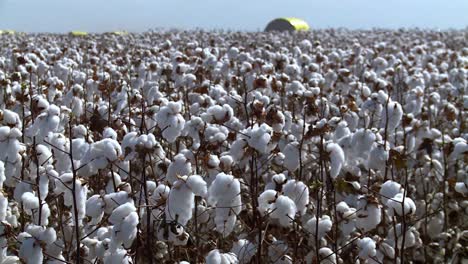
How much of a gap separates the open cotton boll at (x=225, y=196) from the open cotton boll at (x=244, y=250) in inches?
8.2

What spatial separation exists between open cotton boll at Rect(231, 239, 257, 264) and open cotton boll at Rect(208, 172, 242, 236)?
0.21m

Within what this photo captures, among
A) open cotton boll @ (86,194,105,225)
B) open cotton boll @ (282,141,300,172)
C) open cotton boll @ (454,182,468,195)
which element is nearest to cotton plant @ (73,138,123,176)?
open cotton boll @ (86,194,105,225)

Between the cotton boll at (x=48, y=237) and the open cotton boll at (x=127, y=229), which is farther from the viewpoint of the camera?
the cotton boll at (x=48, y=237)

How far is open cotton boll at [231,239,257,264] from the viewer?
3469 millimetres

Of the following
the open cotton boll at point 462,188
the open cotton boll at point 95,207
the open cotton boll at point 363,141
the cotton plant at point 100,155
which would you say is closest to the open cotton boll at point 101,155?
the cotton plant at point 100,155

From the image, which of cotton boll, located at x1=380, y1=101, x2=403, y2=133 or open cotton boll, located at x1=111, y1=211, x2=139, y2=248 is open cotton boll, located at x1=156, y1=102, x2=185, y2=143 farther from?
cotton boll, located at x1=380, y1=101, x2=403, y2=133

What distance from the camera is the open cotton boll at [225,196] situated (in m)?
3.17

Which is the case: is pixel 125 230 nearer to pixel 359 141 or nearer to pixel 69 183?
pixel 69 183

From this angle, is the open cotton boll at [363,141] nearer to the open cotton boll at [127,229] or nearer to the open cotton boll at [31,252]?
the open cotton boll at [127,229]

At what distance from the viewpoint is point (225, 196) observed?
3197mm

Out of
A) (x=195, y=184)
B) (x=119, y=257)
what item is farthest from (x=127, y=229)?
(x=195, y=184)

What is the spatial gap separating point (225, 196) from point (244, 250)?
44cm

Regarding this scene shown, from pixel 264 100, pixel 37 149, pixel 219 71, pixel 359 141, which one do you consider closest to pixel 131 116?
pixel 264 100

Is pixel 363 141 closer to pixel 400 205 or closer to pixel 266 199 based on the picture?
pixel 400 205
